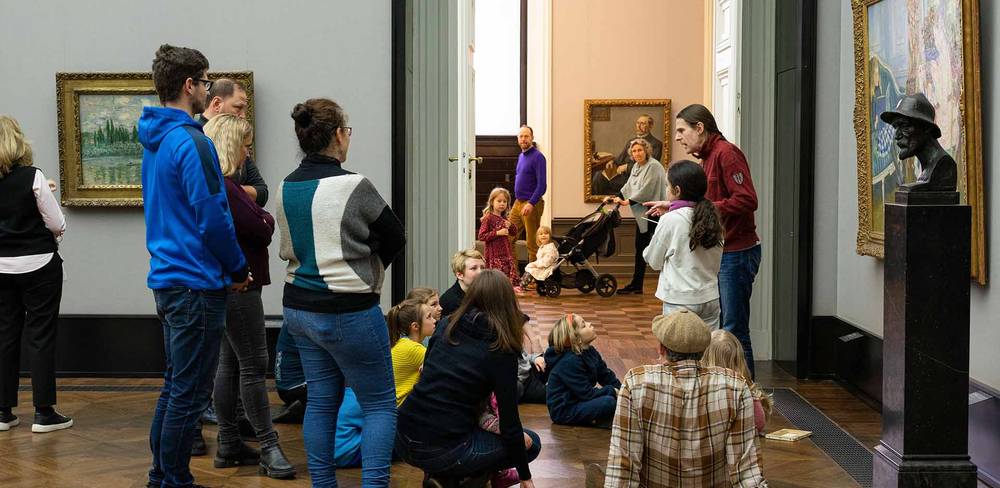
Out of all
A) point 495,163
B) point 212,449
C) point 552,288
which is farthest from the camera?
point 495,163

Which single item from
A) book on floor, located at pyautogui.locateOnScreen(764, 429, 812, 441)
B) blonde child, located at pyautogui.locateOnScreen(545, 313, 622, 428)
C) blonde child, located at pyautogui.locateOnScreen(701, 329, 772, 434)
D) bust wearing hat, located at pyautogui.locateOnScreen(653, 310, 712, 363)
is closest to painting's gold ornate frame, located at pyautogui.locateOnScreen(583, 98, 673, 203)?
blonde child, located at pyautogui.locateOnScreen(545, 313, 622, 428)

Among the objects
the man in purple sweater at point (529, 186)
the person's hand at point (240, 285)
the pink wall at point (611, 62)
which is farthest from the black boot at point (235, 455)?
the pink wall at point (611, 62)

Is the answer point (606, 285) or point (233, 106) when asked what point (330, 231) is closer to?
point (233, 106)

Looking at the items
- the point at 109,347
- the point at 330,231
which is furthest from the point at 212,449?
the point at 109,347

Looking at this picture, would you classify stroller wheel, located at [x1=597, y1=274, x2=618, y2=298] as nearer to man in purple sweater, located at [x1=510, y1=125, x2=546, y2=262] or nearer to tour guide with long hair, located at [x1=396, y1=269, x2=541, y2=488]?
man in purple sweater, located at [x1=510, y1=125, x2=546, y2=262]

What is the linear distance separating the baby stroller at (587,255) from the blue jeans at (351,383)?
25.7ft

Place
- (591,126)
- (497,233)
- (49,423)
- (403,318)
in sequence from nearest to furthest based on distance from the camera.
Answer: (403,318)
(49,423)
(497,233)
(591,126)

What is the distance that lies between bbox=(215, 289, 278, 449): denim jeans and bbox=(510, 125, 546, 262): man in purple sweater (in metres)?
8.07

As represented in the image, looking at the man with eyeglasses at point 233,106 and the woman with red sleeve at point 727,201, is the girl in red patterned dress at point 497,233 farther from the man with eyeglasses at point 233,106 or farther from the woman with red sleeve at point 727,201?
the man with eyeglasses at point 233,106

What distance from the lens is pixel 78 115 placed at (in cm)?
721

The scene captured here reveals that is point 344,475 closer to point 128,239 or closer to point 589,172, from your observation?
point 128,239

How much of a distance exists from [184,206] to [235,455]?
1406 mm

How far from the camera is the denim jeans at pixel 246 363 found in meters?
4.85

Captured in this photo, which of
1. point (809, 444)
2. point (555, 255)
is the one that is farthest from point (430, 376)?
point (555, 255)
